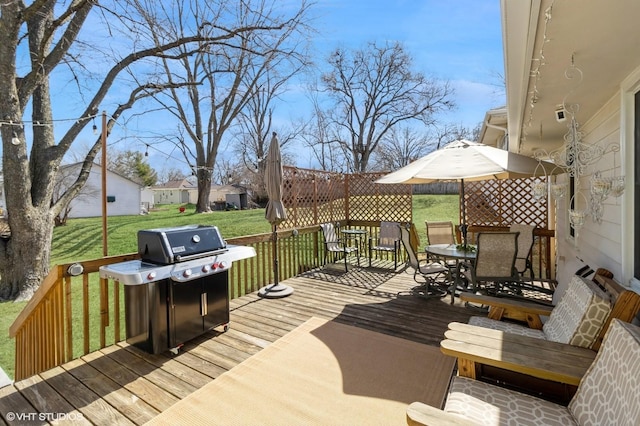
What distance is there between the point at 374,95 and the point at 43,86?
56.5 feet

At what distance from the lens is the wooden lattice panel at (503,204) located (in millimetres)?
6211

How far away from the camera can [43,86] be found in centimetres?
670

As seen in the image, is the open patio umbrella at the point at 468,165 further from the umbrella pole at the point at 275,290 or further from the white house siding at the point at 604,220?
the umbrella pole at the point at 275,290

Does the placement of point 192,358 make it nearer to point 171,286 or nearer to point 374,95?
point 171,286

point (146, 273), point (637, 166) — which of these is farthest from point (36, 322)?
point (637, 166)

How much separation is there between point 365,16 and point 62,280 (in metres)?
8.92

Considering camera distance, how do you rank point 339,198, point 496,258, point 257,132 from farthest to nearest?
point 257,132, point 339,198, point 496,258

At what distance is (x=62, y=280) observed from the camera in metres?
2.72

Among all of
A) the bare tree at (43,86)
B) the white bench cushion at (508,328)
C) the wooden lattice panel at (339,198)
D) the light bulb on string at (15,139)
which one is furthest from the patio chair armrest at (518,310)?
the light bulb on string at (15,139)

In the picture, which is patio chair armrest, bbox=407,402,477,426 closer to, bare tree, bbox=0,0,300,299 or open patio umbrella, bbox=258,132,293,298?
open patio umbrella, bbox=258,132,293,298

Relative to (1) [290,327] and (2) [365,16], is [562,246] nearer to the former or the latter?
(1) [290,327]

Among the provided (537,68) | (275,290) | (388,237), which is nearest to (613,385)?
(537,68)

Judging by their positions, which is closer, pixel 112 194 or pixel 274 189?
pixel 274 189

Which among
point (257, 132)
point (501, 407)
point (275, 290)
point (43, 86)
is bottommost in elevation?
point (275, 290)
